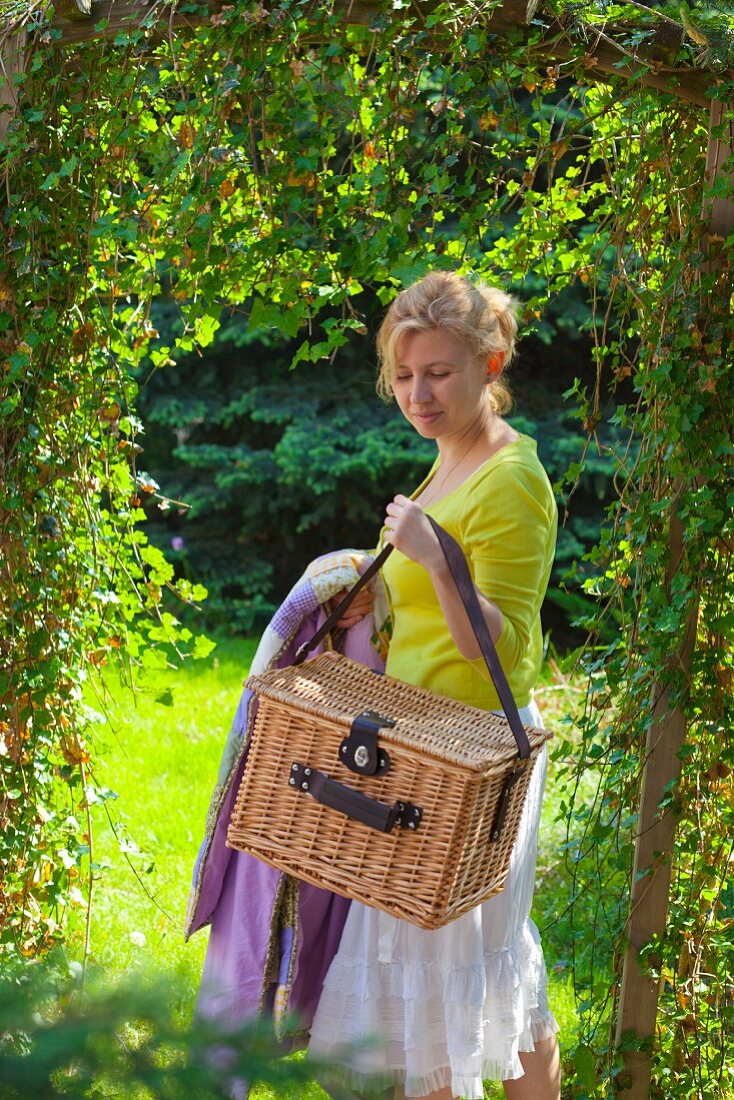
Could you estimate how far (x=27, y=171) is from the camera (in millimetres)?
2447

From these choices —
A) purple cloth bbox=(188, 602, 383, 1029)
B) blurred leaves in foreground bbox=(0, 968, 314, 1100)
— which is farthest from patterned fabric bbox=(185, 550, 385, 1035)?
blurred leaves in foreground bbox=(0, 968, 314, 1100)

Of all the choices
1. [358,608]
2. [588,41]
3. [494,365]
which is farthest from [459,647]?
[588,41]

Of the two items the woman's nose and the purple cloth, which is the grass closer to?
the purple cloth

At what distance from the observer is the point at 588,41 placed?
216 centimetres

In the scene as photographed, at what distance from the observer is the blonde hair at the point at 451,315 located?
2.09 metres

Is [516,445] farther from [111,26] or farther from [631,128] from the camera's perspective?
[111,26]

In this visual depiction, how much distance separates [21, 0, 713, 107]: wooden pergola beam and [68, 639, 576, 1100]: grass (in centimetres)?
147

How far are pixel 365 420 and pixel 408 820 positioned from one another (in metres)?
4.98

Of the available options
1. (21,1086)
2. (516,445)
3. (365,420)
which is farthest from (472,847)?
(365,420)

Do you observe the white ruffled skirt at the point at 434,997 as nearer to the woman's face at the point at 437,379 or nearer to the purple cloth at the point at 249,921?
the purple cloth at the point at 249,921

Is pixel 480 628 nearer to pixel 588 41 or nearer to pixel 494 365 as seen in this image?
pixel 494 365

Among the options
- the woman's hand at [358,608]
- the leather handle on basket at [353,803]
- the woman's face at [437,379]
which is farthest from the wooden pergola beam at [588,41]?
the leather handle on basket at [353,803]

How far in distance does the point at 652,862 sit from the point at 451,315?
112 centimetres

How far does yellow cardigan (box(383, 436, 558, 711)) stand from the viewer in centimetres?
201
